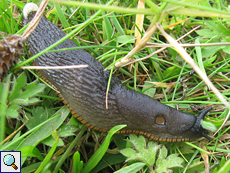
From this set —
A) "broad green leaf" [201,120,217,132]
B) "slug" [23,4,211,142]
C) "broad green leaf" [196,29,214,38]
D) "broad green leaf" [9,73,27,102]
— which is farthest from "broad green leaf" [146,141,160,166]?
"broad green leaf" [196,29,214,38]

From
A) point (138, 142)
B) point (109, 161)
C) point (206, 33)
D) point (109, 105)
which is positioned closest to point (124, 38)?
point (109, 105)

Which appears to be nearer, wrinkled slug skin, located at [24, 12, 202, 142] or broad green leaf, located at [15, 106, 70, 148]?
broad green leaf, located at [15, 106, 70, 148]

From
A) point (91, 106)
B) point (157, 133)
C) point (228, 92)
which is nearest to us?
point (91, 106)

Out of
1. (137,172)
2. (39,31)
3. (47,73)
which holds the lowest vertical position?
(137,172)

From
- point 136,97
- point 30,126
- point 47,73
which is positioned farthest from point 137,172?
point 47,73

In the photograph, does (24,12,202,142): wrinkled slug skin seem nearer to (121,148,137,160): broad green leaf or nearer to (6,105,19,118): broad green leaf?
(121,148,137,160): broad green leaf

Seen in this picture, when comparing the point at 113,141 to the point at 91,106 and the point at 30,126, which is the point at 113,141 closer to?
the point at 91,106

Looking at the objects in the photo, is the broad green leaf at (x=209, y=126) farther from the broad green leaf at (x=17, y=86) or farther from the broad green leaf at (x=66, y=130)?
the broad green leaf at (x=17, y=86)
